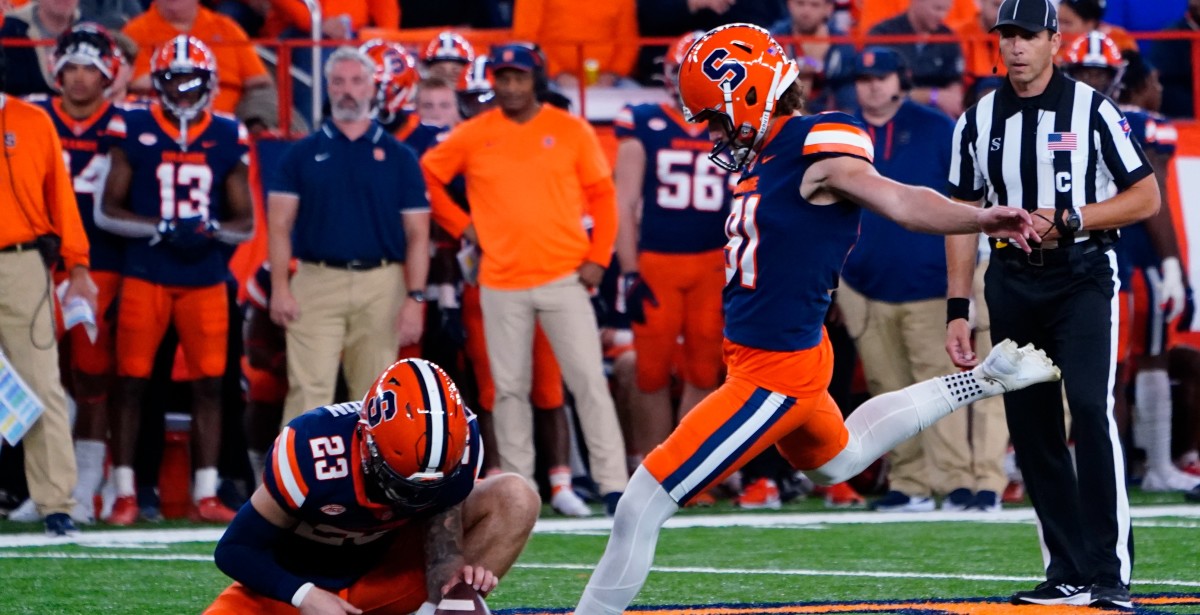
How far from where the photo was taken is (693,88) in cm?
472

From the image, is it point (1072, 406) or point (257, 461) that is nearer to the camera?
point (1072, 406)

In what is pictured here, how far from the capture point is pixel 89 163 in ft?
27.8

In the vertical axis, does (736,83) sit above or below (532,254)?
above

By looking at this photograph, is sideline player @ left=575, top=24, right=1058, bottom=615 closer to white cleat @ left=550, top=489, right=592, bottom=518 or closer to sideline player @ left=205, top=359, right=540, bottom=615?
sideline player @ left=205, top=359, right=540, bottom=615

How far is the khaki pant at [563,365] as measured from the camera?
27.3ft

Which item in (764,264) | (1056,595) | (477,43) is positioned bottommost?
(1056,595)

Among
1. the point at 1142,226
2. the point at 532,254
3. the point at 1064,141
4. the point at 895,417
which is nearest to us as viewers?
the point at 895,417

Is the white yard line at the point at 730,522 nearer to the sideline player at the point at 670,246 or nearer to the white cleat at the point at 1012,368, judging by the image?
the sideline player at the point at 670,246

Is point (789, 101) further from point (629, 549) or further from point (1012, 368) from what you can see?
point (629, 549)

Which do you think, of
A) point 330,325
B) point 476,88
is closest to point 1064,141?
point 330,325

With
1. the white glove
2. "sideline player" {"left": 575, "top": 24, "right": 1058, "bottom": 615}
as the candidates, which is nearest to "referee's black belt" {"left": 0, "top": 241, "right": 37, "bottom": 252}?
"sideline player" {"left": 575, "top": 24, "right": 1058, "bottom": 615}

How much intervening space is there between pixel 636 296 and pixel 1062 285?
11.3 ft

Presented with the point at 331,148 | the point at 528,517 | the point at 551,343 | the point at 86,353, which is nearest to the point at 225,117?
A: the point at 331,148

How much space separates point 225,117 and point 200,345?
41.1 inches
